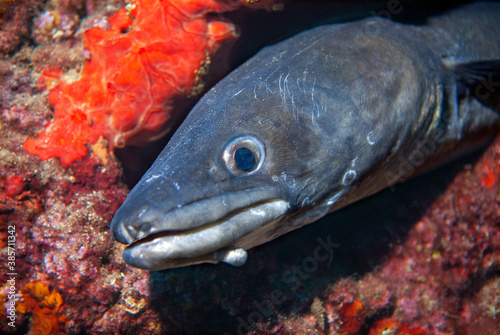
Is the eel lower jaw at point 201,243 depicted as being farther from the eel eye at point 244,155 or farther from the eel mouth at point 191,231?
the eel eye at point 244,155

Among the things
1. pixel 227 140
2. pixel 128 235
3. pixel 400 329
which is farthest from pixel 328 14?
pixel 400 329

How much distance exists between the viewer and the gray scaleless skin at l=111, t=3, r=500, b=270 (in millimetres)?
1715

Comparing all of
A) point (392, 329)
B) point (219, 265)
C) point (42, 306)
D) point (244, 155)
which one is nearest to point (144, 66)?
point (244, 155)

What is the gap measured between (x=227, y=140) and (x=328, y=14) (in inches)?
97.9

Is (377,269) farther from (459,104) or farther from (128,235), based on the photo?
(128,235)

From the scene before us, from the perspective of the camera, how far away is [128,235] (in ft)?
5.49

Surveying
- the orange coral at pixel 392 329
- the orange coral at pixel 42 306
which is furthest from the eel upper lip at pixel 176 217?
the orange coral at pixel 392 329

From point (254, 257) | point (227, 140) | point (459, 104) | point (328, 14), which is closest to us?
point (227, 140)

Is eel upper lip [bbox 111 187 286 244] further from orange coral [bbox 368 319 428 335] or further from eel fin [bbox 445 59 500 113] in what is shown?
eel fin [bbox 445 59 500 113]

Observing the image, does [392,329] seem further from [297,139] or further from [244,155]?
[244,155]

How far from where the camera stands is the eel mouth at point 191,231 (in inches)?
64.6

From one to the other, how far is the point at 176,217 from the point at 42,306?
2.10 meters

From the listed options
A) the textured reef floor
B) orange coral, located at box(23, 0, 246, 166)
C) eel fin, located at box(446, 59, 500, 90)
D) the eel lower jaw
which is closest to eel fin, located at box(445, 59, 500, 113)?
eel fin, located at box(446, 59, 500, 90)

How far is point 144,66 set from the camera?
2.58m
